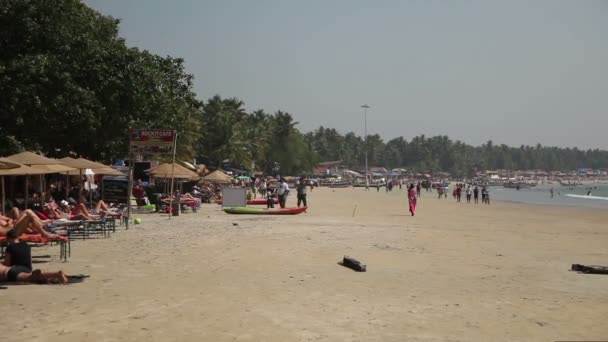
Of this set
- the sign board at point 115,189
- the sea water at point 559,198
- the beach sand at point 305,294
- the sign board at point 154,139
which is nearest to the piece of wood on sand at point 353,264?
the beach sand at point 305,294

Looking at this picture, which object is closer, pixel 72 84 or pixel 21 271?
pixel 21 271

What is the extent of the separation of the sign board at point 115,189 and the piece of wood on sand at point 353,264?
70.9ft

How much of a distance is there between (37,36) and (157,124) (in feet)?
21.6

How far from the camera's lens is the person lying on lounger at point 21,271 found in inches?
320

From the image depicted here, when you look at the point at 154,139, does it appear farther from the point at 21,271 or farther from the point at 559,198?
the point at 559,198

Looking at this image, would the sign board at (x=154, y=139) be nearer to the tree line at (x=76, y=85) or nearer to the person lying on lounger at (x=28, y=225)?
the tree line at (x=76, y=85)

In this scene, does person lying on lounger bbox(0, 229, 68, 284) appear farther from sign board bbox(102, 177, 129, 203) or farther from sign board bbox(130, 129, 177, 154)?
sign board bbox(102, 177, 129, 203)

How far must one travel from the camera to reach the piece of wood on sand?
997cm

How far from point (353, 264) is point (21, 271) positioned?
5.22 meters

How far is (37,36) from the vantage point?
69.3ft

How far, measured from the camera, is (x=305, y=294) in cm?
789

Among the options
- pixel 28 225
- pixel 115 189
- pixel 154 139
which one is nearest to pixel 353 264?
pixel 28 225

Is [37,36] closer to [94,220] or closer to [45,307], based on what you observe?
[94,220]

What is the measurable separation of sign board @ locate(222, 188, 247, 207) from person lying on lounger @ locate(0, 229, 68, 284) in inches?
689
